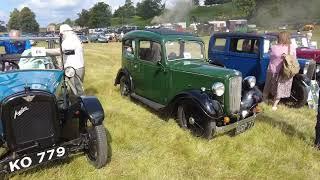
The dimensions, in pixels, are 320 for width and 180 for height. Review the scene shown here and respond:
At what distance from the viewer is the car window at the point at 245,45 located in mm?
9055

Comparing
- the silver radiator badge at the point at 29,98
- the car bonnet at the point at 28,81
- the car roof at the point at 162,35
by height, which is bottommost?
the silver radiator badge at the point at 29,98

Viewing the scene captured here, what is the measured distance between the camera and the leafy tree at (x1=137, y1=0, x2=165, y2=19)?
118188 millimetres

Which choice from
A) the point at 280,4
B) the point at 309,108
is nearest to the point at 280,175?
the point at 309,108

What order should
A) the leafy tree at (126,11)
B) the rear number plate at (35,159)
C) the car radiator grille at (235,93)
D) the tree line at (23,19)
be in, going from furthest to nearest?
the leafy tree at (126,11), the tree line at (23,19), the car radiator grille at (235,93), the rear number plate at (35,159)

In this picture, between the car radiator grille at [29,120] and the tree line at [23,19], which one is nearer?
the car radiator grille at [29,120]

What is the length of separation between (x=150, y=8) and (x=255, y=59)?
113 metres

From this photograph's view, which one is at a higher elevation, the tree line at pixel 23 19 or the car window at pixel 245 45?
the tree line at pixel 23 19

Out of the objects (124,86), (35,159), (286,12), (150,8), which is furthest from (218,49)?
(150,8)

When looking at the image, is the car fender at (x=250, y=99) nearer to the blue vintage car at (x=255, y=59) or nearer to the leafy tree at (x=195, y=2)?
the blue vintage car at (x=255, y=59)

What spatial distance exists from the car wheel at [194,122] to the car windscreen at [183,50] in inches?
43.0

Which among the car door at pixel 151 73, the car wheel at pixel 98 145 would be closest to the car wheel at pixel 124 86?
the car door at pixel 151 73

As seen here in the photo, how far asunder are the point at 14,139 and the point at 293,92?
639 cm

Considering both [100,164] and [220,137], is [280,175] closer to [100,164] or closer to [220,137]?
[220,137]

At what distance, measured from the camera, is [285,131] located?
6.48m
